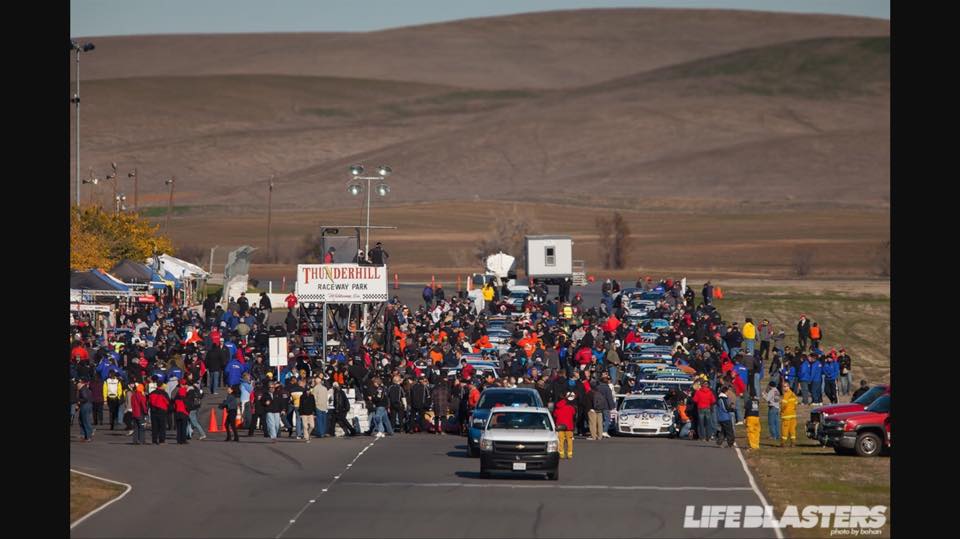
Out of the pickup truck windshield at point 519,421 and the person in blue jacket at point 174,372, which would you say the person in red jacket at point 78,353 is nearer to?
the person in blue jacket at point 174,372

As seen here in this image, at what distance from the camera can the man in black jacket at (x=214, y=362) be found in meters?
46.3

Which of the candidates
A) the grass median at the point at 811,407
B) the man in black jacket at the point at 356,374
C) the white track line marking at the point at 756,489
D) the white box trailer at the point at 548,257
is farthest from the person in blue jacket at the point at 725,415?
the white box trailer at the point at 548,257

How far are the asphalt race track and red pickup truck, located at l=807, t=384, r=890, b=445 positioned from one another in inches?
79.5

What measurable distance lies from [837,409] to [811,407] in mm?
11377

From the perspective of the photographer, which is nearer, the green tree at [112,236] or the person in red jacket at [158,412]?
the person in red jacket at [158,412]

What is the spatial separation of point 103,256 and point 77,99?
11217 mm

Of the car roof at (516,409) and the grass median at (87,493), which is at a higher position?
the car roof at (516,409)

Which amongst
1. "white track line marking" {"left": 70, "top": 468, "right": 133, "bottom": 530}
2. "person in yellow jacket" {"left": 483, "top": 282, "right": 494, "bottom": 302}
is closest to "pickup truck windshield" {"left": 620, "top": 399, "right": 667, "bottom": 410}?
"white track line marking" {"left": 70, "top": 468, "right": 133, "bottom": 530}

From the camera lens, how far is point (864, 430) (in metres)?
34.5

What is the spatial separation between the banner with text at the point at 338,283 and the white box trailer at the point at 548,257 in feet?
99.2

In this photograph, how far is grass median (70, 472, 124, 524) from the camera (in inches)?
1014

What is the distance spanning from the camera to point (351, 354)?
44.8 meters

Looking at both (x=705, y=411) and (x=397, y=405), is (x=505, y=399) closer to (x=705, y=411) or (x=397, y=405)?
(x=397, y=405)
